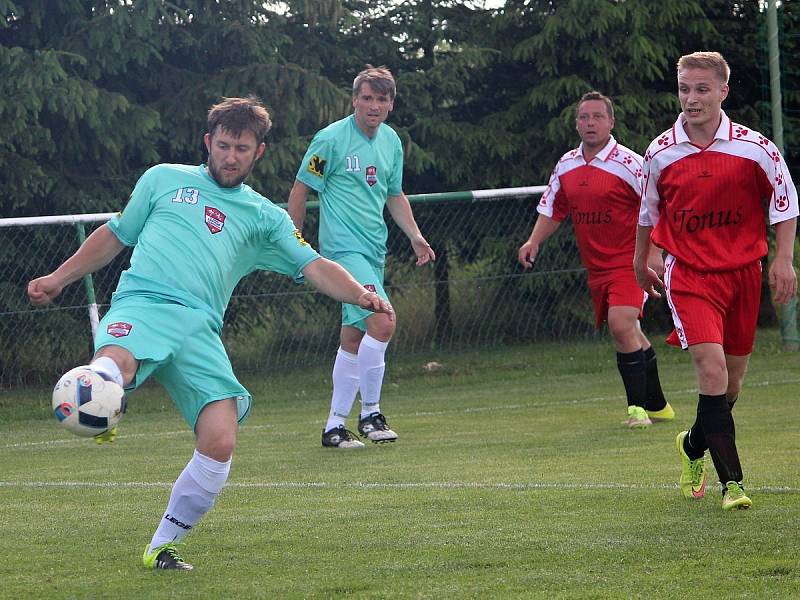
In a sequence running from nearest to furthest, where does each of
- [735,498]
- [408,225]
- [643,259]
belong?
[735,498]
[643,259]
[408,225]

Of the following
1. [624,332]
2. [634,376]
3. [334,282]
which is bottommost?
[634,376]

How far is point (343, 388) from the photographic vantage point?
923 cm

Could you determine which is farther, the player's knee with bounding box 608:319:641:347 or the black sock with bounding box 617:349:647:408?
the player's knee with bounding box 608:319:641:347

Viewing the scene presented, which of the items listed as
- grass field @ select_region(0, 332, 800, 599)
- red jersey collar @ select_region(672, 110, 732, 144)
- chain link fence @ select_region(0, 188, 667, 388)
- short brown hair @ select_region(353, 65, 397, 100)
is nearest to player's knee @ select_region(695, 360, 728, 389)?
grass field @ select_region(0, 332, 800, 599)

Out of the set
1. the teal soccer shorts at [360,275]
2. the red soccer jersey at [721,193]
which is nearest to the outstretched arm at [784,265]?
the red soccer jersey at [721,193]

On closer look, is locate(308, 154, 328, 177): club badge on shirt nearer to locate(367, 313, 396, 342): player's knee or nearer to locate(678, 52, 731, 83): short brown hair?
locate(367, 313, 396, 342): player's knee

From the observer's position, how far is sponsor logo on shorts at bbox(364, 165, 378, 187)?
30.7ft

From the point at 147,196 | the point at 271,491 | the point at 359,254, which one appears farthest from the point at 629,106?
the point at 147,196

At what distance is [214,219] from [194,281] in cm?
27

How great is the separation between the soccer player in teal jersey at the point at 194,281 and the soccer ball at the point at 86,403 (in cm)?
8

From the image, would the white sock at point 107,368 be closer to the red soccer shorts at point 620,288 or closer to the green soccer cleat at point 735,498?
the green soccer cleat at point 735,498

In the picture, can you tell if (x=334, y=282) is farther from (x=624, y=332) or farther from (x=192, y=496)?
(x=624, y=332)

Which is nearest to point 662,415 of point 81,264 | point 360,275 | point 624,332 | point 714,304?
point 624,332

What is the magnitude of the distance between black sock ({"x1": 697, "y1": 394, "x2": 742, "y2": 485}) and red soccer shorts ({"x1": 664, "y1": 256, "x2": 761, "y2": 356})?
28cm
